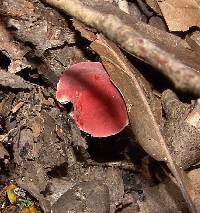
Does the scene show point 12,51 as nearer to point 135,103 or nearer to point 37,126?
point 37,126

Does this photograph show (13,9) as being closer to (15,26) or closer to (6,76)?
(15,26)

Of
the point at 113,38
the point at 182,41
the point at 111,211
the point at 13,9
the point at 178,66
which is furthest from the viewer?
the point at 111,211

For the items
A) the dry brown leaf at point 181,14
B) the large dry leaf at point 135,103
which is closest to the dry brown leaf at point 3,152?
the large dry leaf at point 135,103

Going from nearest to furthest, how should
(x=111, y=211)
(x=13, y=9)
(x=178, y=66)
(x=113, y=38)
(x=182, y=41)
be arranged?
(x=178, y=66) < (x=113, y=38) < (x=182, y=41) < (x=13, y=9) < (x=111, y=211)

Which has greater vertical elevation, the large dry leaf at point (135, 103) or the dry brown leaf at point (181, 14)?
the dry brown leaf at point (181, 14)

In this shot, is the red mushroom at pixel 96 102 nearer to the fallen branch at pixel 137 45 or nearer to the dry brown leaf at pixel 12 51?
the dry brown leaf at pixel 12 51

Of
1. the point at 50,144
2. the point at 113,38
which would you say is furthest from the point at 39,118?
the point at 113,38
